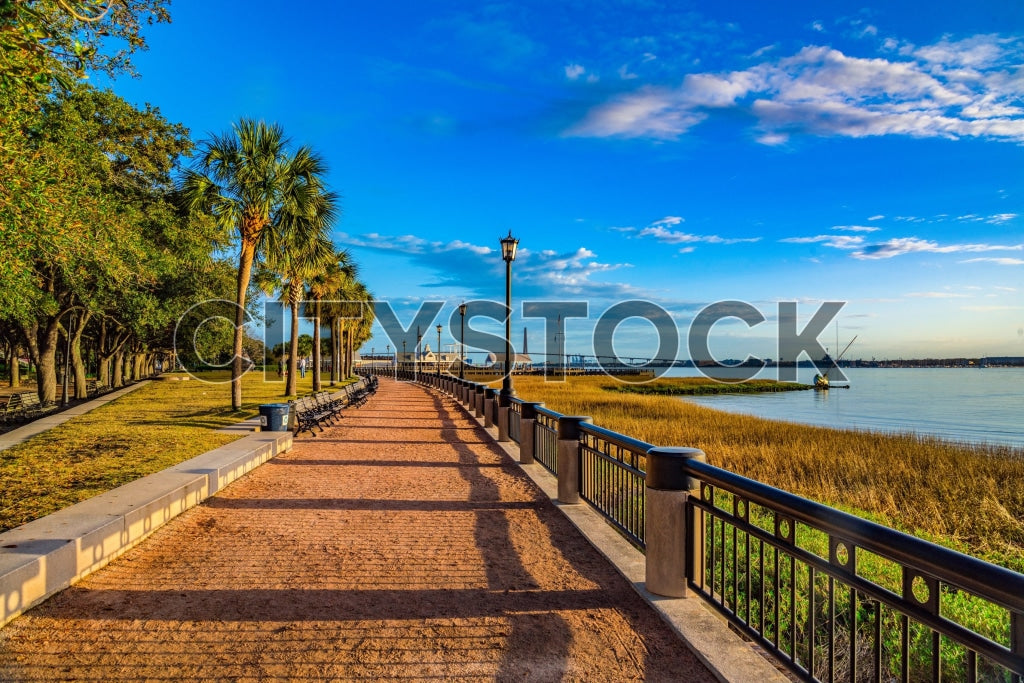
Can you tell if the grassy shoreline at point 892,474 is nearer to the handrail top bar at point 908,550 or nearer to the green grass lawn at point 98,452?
the handrail top bar at point 908,550

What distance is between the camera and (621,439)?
6145 millimetres

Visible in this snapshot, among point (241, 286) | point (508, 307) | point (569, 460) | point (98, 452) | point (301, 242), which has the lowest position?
point (98, 452)

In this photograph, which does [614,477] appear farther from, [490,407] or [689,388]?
[689,388]

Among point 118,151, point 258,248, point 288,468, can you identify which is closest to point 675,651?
point 288,468

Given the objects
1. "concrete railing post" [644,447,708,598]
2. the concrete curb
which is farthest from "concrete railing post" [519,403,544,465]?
"concrete railing post" [644,447,708,598]

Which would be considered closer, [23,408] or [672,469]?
[672,469]

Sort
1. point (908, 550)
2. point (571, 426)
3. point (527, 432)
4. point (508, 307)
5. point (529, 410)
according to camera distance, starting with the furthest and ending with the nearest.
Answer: point (508, 307)
point (527, 432)
point (529, 410)
point (571, 426)
point (908, 550)

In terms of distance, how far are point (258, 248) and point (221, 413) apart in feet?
18.3

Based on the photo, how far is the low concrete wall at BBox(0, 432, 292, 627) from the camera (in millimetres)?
4469

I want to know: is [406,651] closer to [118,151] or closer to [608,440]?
[608,440]

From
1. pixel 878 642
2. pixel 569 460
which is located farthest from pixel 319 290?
pixel 878 642

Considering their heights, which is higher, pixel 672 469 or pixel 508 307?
pixel 508 307

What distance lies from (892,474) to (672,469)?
1244cm

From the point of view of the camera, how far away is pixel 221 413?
1922 centimetres
